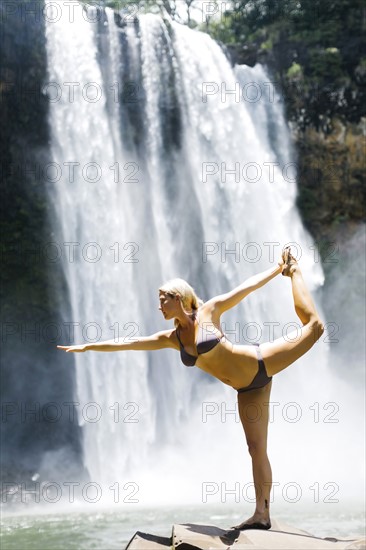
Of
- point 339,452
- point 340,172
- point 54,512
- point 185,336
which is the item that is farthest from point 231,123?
point 185,336

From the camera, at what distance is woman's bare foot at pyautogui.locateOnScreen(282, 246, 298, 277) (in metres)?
4.84

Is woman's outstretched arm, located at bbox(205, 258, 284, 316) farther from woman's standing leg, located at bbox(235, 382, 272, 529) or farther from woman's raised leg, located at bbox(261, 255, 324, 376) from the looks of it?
woman's standing leg, located at bbox(235, 382, 272, 529)

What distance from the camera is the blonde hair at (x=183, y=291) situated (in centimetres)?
465

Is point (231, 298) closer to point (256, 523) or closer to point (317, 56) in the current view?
point (256, 523)

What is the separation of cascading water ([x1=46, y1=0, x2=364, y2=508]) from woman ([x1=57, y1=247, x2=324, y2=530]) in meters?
11.2

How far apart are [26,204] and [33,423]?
15.2 feet

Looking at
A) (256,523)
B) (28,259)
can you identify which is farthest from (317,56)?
(256,523)

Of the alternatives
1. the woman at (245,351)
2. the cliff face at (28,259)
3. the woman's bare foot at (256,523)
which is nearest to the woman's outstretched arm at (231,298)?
the woman at (245,351)

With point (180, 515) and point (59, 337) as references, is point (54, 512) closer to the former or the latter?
point (180, 515)

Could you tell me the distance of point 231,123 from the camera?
18859mm

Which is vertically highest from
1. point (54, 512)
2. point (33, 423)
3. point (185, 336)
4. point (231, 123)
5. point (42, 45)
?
point (42, 45)

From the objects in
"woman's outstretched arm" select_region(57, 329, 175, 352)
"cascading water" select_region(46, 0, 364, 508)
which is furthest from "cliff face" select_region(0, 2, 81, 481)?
"woman's outstretched arm" select_region(57, 329, 175, 352)

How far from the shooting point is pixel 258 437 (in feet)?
15.5

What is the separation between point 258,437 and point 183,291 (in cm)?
93
